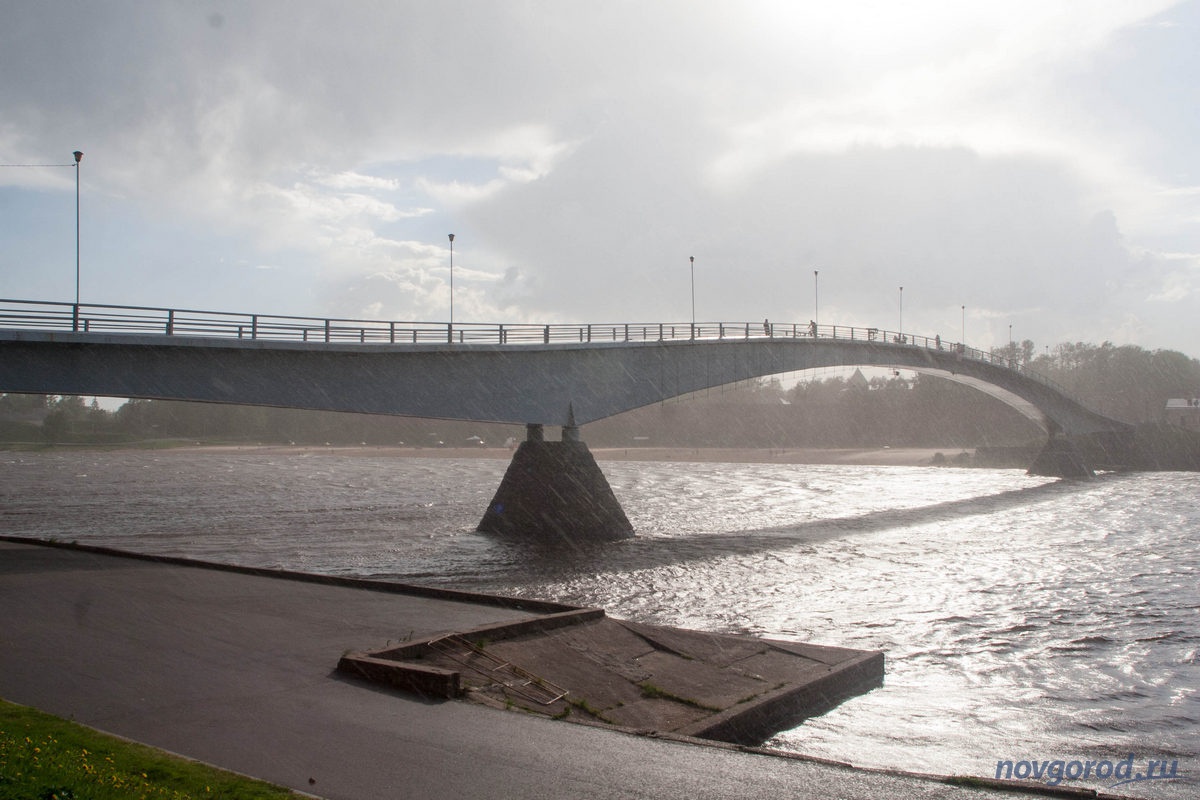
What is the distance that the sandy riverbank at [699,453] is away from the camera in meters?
108

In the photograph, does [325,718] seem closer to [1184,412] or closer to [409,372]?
Result: [409,372]

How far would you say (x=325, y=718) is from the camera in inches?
366

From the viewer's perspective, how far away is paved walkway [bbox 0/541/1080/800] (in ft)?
25.5

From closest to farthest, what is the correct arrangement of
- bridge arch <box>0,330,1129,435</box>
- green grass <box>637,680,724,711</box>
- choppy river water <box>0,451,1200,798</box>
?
green grass <box>637,680,724,711</box> < choppy river water <box>0,451,1200,798</box> < bridge arch <box>0,330,1129,435</box>

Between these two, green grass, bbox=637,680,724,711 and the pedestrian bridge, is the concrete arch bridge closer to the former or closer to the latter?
the pedestrian bridge

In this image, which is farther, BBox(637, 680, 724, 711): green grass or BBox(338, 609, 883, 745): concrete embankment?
BBox(637, 680, 724, 711): green grass

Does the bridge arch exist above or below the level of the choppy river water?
above

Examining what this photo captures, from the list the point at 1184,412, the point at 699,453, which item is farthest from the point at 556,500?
the point at 1184,412

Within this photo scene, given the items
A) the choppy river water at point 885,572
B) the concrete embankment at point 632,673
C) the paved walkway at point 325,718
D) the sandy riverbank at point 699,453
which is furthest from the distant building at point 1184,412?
the paved walkway at point 325,718

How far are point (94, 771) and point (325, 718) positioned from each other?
2714 mm

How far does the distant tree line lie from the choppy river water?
61523 millimetres

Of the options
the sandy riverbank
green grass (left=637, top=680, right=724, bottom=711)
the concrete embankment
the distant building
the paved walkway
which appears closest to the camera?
the paved walkway

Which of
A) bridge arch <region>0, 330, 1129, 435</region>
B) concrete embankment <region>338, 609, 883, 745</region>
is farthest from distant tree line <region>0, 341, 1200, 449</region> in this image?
concrete embankment <region>338, 609, 883, 745</region>

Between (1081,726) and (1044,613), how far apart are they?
32.9 ft
